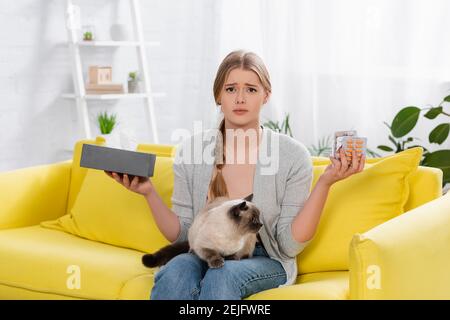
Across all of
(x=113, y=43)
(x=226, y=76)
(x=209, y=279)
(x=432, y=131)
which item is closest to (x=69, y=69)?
(x=113, y=43)

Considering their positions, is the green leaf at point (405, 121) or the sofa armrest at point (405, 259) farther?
the green leaf at point (405, 121)

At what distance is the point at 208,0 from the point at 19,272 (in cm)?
280

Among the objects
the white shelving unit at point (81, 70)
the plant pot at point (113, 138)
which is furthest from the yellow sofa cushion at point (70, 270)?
the white shelving unit at point (81, 70)

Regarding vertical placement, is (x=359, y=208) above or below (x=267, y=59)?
below

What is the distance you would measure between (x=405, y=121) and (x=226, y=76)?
55.0 inches

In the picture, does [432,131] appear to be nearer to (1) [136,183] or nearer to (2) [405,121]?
(2) [405,121]

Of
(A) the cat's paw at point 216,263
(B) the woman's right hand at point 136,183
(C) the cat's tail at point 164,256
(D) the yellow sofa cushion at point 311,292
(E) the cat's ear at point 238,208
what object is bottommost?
(D) the yellow sofa cushion at point 311,292

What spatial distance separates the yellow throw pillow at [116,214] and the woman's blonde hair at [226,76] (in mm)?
406

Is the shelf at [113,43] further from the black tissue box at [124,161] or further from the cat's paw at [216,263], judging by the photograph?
the cat's paw at [216,263]

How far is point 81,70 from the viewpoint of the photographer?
423cm

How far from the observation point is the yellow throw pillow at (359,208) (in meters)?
2.15

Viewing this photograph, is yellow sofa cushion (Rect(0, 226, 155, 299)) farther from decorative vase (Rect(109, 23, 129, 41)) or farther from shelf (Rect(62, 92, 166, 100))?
decorative vase (Rect(109, 23, 129, 41))
